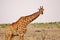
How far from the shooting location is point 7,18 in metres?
1.58

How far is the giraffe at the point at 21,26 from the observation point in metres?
1.51

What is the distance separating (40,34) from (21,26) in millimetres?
222

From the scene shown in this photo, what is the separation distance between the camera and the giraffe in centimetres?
151

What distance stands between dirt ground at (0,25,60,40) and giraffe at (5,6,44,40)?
43 millimetres

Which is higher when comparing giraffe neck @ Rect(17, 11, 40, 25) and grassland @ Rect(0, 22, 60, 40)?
giraffe neck @ Rect(17, 11, 40, 25)

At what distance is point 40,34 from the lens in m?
1.52

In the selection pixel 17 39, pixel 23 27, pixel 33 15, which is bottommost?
pixel 17 39

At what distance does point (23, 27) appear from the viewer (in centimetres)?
151

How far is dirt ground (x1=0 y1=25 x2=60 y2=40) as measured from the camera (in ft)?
4.93

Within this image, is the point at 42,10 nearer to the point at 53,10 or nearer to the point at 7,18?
the point at 53,10

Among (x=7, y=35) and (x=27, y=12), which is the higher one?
(x=27, y=12)

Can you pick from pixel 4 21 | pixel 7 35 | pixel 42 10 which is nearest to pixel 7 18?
pixel 4 21

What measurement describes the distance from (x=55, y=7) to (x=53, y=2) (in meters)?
0.06

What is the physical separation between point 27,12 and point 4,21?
0.28 metres
